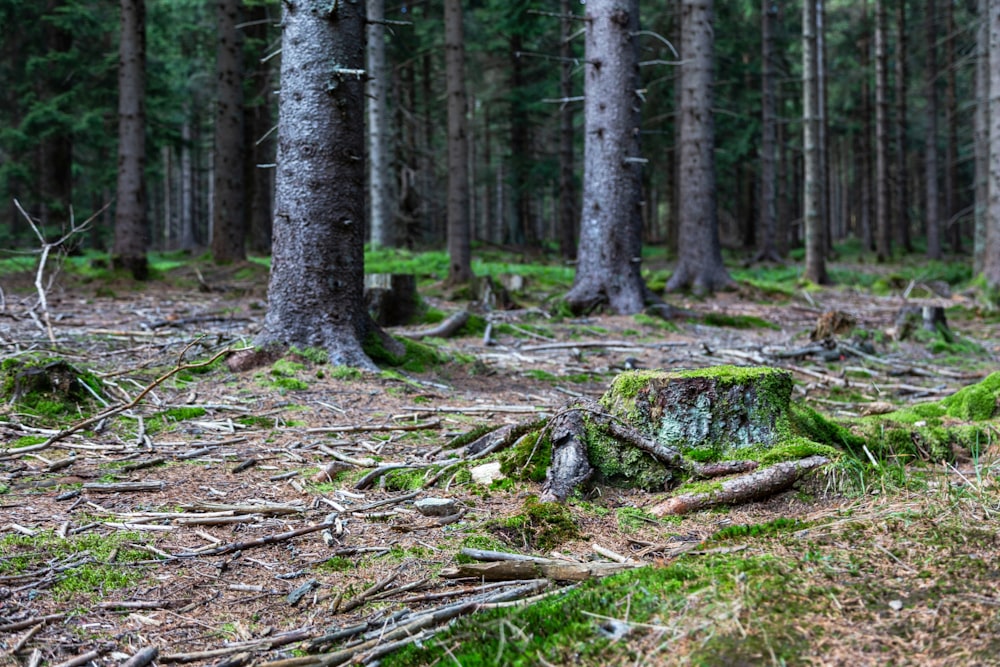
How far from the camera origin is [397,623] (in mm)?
2338

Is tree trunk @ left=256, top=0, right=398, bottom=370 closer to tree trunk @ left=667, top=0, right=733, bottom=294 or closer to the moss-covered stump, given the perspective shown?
the moss-covered stump

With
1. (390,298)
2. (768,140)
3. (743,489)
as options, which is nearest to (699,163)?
(390,298)

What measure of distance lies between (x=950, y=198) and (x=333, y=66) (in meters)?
29.7

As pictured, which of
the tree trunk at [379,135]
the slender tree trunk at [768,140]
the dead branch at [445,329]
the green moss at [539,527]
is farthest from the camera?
the slender tree trunk at [768,140]

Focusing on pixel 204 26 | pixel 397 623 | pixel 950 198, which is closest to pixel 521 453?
pixel 397 623

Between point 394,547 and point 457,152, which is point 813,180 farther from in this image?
point 394,547

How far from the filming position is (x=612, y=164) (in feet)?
35.7

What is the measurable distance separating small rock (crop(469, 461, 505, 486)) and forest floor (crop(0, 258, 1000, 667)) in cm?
→ 11

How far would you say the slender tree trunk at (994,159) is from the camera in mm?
14279

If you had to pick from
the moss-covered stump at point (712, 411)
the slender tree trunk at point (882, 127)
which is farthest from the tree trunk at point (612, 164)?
the slender tree trunk at point (882, 127)

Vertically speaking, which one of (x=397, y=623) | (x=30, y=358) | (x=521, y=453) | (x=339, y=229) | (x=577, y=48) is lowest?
(x=397, y=623)

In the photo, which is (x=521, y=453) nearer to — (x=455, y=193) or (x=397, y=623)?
(x=397, y=623)

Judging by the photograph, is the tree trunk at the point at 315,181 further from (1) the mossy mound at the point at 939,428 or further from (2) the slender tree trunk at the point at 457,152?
(2) the slender tree trunk at the point at 457,152

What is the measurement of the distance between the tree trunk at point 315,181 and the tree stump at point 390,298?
3.13 meters
